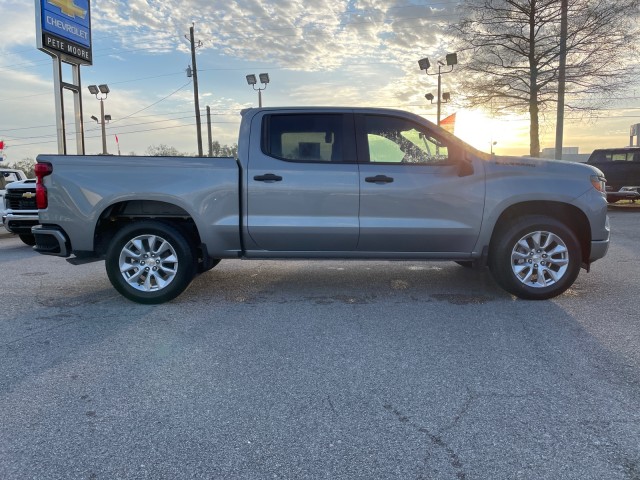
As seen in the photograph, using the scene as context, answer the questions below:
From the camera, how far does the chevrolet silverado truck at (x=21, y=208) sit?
990 cm

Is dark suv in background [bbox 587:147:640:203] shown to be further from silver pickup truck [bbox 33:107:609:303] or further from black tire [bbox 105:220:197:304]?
black tire [bbox 105:220:197:304]

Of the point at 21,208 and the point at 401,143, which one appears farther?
the point at 21,208

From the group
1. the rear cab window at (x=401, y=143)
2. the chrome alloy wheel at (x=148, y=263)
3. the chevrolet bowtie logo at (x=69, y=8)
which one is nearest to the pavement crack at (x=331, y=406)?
the chrome alloy wheel at (x=148, y=263)

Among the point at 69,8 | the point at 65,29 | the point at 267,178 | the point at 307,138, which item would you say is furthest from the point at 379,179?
the point at 69,8

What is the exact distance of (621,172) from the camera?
1705cm

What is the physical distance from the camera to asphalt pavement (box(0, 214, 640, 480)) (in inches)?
93.0

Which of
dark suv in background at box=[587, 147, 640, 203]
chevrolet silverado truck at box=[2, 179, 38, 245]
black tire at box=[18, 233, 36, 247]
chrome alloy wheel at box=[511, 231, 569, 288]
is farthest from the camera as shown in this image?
dark suv in background at box=[587, 147, 640, 203]

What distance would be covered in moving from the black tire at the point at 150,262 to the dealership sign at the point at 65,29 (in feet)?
45.1

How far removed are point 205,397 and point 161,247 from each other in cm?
252

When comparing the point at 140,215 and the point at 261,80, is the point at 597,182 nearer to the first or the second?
the point at 140,215

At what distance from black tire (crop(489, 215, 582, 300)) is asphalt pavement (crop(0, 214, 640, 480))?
0.64ft

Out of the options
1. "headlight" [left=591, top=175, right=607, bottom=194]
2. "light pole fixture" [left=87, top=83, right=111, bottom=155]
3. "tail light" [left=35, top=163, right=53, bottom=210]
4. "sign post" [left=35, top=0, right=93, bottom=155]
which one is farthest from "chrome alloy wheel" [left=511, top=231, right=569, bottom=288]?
"light pole fixture" [left=87, top=83, right=111, bottom=155]

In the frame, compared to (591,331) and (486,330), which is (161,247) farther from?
(591,331)

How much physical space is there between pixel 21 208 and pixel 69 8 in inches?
391
